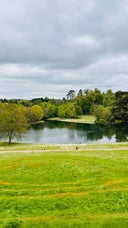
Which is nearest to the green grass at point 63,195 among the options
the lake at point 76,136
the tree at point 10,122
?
the lake at point 76,136

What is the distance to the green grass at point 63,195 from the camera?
11984 millimetres

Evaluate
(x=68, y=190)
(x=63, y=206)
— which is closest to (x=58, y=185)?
(x=68, y=190)

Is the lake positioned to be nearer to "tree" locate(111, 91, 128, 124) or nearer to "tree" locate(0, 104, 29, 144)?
"tree" locate(111, 91, 128, 124)

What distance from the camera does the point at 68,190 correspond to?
17.3m

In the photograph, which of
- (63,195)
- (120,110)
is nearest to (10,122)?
(120,110)

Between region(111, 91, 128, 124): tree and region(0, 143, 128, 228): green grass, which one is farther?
region(111, 91, 128, 124): tree

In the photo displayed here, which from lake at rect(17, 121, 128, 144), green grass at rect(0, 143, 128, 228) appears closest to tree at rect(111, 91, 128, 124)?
lake at rect(17, 121, 128, 144)

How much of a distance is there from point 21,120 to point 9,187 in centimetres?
5819

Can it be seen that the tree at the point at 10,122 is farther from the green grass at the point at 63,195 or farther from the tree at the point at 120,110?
the green grass at the point at 63,195

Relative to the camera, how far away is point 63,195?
16.0 m

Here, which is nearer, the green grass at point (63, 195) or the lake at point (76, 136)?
the green grass at point (63, 195)

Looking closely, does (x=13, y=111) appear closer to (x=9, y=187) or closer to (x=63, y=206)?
(x=9, y=187)

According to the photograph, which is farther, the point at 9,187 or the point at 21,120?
the point at 21,120

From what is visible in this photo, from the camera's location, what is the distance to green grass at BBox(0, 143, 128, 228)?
472 inches
